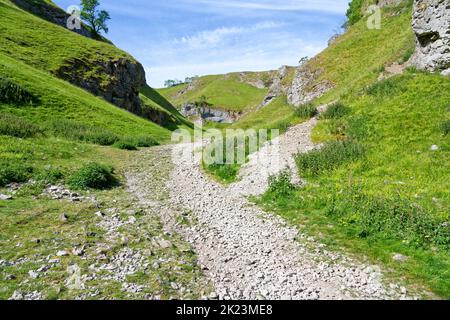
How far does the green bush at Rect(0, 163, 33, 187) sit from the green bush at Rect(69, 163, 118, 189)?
2.28m

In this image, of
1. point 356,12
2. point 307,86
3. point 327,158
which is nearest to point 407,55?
point 327,158

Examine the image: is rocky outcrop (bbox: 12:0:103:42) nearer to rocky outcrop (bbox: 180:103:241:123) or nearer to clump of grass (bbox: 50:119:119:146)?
rocky outcrop (bbox: 180:103:241:123)

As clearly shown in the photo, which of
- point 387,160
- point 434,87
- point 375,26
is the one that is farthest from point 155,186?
point 375,26

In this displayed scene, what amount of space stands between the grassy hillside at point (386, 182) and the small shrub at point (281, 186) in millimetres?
60

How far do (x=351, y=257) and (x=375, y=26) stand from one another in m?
57.1

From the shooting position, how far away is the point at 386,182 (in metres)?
14.9

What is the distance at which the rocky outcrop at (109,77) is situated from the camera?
55531 mm

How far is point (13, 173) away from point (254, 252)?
44.9 feet

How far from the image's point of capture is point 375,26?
5500cm

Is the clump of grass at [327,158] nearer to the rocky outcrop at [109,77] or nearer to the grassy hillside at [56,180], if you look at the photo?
the grassy hillside at [56,180]
